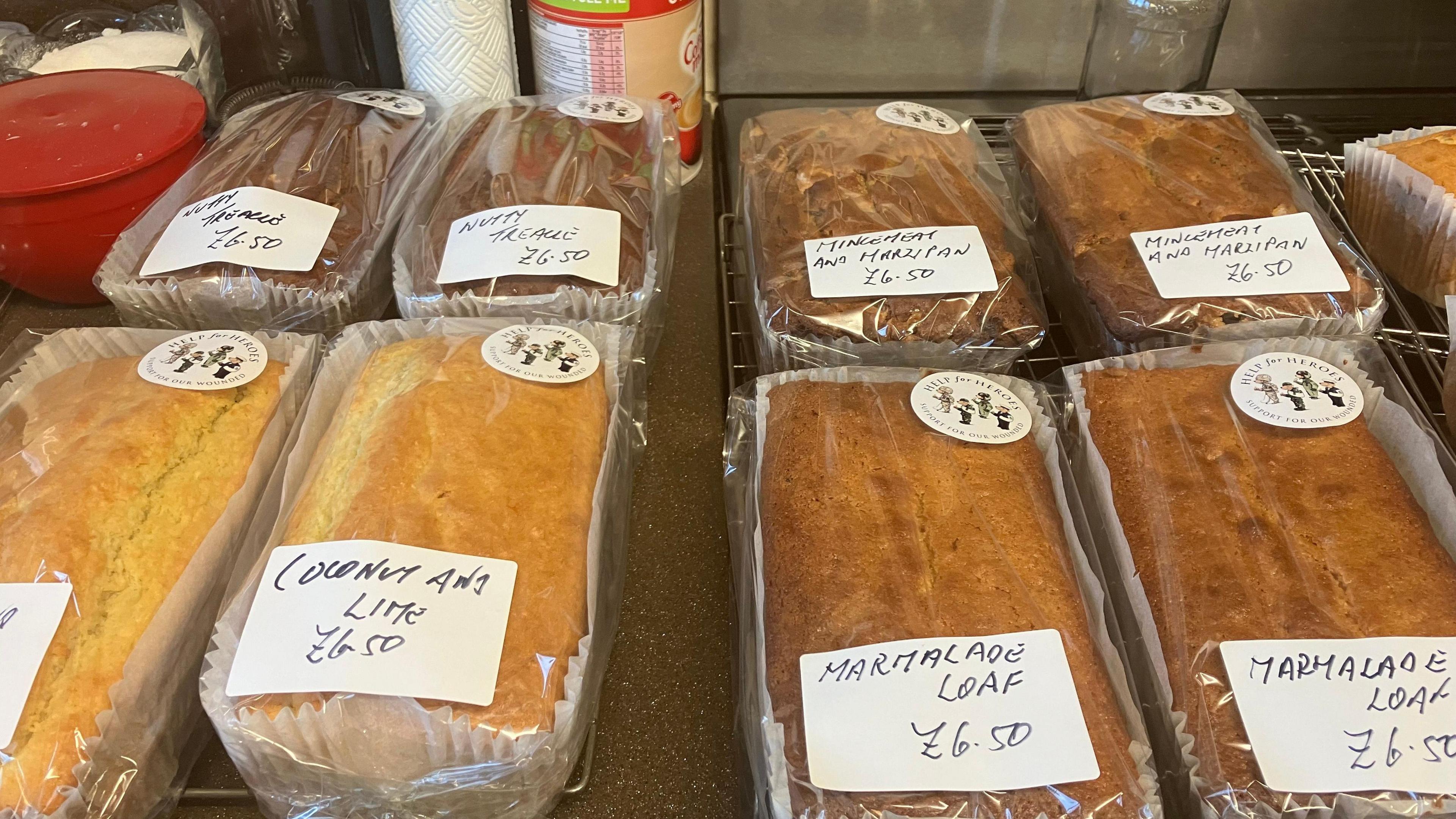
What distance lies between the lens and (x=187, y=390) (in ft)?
3.06

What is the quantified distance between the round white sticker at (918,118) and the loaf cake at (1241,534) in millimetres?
513

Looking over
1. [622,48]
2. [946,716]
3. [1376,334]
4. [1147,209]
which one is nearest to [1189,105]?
[1147,209]

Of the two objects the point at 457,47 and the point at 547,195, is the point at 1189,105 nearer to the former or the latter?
the point at 547,195

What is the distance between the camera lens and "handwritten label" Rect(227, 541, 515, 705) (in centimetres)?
69

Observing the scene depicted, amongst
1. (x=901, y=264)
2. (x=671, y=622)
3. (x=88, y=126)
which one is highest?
(x=88, y=126)

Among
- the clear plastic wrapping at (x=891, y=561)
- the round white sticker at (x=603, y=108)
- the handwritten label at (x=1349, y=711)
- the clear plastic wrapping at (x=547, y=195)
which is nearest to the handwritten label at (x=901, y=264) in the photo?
the clear plastic wrapping at (x=891, y=561)

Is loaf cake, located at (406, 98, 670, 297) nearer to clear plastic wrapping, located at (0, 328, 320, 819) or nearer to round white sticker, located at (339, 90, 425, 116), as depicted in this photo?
round white sticker, located at (339, 90, 425, 116)

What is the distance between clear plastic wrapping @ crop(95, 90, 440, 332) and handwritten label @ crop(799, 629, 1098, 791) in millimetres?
755

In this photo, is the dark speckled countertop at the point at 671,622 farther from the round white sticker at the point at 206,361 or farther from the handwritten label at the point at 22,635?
the round white sticker at the point at 206,361

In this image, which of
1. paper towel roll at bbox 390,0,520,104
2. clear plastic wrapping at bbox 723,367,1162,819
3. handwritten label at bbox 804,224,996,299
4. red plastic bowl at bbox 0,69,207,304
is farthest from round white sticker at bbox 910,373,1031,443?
red plastic bowl at bbox 0,69,207,304

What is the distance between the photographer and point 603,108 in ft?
4.39

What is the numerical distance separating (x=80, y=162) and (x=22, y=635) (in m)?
0.62

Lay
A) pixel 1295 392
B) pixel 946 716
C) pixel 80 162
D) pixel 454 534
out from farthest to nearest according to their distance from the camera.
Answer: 1. pixel 80 162
2. pixel 1295 392
3. pixel 454 534
4. pixel 946 716

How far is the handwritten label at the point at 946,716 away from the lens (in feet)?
2.20
